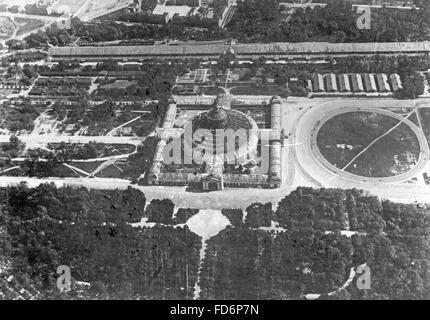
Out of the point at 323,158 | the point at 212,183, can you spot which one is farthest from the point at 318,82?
the point at 212,183

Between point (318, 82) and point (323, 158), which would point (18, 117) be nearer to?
point (323, 158)

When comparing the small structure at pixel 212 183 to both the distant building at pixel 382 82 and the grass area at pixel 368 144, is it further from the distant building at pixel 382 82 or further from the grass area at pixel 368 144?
the distant building at pixel 382 82

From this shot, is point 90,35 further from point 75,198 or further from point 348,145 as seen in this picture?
point 348,145

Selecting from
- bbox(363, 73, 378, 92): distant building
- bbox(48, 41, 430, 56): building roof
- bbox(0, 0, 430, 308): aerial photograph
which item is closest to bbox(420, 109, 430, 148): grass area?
bbox(0, 0, 430, 308): aerial photograph

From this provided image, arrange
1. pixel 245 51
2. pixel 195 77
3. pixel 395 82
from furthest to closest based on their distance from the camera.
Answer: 1. pixel 245 51
2. pixel 195 77
3. pixel 395 82

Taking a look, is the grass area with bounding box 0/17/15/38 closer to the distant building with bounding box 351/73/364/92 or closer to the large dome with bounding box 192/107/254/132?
the large dome with bounding box 192/107/254/132
